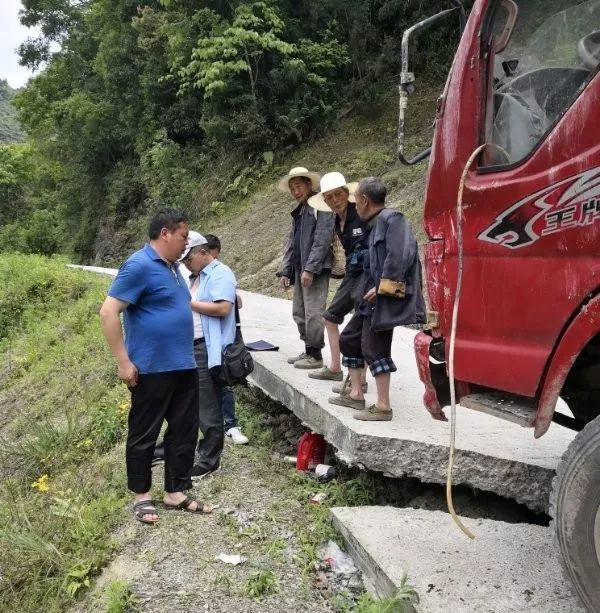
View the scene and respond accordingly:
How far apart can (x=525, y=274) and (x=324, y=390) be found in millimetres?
2500

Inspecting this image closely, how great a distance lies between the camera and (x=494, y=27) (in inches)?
104

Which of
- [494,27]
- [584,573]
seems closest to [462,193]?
[494,27]

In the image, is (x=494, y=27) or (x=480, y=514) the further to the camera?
(x=480, y=514)

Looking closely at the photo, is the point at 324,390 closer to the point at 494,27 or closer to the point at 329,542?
A: the point at 329,542

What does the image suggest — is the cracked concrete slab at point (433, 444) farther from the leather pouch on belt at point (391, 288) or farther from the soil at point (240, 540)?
the leather pouch on belt at point (391, 288)

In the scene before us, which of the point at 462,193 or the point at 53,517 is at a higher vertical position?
the point at 462,193

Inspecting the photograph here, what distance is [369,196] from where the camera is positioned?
3.89m

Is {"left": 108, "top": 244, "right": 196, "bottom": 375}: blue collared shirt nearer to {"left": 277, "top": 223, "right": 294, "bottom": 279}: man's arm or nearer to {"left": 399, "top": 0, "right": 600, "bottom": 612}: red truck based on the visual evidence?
{"left": 399, "top": 0, "right": 600, "bottom": 612}: red truck

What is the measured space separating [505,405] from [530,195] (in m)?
0.86

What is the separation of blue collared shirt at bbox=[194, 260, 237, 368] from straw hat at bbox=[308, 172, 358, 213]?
0.88 meters

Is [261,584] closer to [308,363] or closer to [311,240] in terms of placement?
[308,363]

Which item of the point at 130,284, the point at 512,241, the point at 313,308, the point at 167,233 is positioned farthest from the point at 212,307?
the point at 512,241

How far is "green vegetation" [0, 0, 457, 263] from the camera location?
19.1 meters

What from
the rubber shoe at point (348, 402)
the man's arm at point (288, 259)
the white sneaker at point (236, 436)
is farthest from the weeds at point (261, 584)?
the man's arm at point (288, 259)
